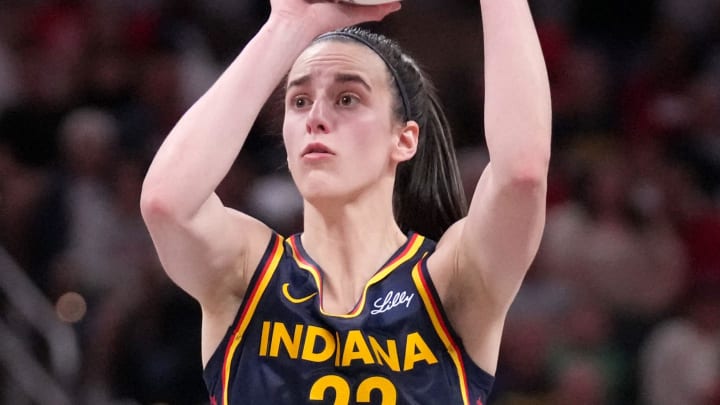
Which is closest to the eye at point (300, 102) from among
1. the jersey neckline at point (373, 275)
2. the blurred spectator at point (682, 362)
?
the jersey neckline at point (373, 275)

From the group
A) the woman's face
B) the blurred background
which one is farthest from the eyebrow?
the blurred background

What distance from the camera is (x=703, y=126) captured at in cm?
782

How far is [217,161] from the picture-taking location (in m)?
2.99

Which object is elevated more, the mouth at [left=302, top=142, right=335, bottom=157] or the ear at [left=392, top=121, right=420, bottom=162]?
the mouth at [left=302, top=142, right=335, bottom=157]

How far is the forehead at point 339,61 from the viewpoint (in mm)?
3330

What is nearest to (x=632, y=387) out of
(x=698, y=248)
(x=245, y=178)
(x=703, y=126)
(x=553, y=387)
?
(x=553, y=387)

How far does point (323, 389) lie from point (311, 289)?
29 cm

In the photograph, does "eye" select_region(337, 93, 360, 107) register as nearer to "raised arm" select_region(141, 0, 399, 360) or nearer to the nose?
the nose

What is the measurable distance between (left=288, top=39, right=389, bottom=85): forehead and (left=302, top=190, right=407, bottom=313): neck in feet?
1.18

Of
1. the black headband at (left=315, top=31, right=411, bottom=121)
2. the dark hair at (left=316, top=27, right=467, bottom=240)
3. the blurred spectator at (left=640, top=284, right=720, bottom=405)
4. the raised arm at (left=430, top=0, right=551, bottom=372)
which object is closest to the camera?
the raised arm at (left=430, top=0, right=551, bottom=372)

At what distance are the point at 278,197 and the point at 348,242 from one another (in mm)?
3675

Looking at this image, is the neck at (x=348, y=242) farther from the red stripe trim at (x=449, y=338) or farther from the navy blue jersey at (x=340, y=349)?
the red stripe trim at (x=449, y=338)

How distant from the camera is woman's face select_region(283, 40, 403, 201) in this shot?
322cm

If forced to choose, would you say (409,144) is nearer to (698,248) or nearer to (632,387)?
(632,387)
